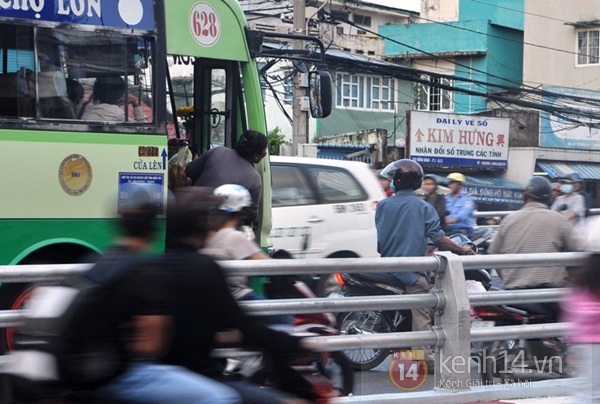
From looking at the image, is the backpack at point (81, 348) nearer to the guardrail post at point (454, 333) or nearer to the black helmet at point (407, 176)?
the guardrail post at point (454, 333)

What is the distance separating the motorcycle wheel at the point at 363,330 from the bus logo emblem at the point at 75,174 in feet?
7.96

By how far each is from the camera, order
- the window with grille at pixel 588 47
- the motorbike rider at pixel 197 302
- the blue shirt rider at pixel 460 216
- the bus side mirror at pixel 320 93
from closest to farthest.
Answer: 1. the motorbike rider at pixel 197 302
2. the bus side mirror at pixel 320 93
3. the blue shirt rider at pixel 460 216
4. the window with grille at pixel 588 47

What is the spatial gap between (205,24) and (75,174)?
1.95 metres

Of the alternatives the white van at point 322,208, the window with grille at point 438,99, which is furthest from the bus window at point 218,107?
the window with grille at point 438,99

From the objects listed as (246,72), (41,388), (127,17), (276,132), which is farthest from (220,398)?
(276,132)

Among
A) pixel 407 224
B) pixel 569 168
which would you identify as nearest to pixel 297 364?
pixel 407 224

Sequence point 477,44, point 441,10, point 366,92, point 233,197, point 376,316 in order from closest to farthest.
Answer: point 233,197, point 376,316, point 477,44, point 366,92, point 441,10

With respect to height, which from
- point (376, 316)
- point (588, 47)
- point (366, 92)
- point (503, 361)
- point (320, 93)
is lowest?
point (503, 361)

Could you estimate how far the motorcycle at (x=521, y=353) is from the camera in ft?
25.5

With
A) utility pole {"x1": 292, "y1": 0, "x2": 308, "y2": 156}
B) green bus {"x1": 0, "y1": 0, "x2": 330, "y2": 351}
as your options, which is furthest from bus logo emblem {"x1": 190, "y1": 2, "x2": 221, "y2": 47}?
utility pole {"x1": 292, "y1": 0, "x2": 308, "y2": 156}

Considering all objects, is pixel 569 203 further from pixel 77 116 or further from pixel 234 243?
pixel 234 243

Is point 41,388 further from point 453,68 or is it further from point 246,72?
point 453,68

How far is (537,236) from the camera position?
7789mm

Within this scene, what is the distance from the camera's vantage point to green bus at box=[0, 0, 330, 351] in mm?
7715
